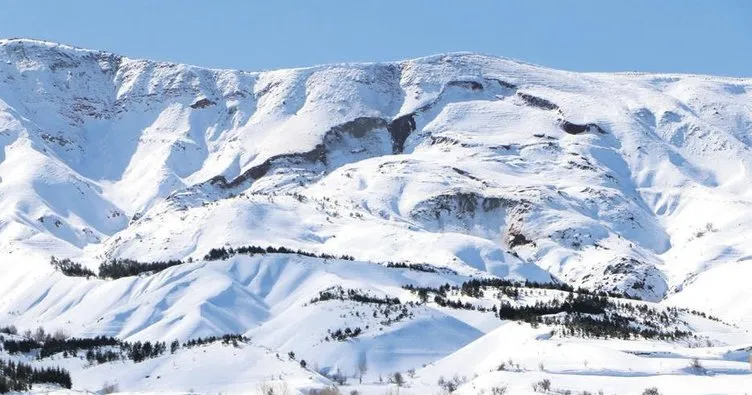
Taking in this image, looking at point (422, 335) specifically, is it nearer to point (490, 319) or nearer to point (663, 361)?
point (490, 319)

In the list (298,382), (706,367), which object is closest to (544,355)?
(706,367)

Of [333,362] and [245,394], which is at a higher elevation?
[333,362]

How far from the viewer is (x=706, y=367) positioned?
134 m

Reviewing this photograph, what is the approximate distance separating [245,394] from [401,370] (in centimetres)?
3881

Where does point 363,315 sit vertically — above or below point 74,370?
above

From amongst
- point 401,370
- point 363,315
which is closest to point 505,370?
point 401,370

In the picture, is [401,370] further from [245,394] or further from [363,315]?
[245,394]

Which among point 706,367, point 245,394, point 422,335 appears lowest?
point 245,394

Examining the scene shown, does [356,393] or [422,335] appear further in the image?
[422,335]

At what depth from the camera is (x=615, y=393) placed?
123125 mm

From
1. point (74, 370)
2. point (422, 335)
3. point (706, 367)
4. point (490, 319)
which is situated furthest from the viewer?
point (490, 319)

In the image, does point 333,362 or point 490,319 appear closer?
point 333,362

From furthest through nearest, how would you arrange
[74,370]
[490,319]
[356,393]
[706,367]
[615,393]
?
[490,319] < [74,370] < [356,393] < [706,367] < [615,393]

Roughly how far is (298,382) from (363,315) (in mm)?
58535
